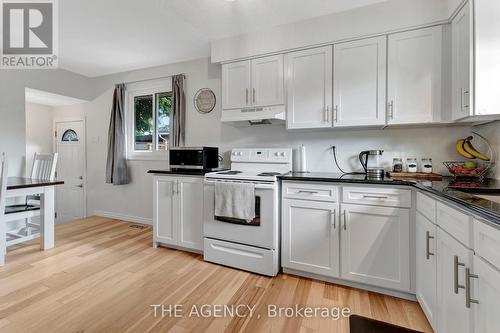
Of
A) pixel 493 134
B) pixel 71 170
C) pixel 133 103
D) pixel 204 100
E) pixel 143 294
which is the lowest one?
pixel 143 294

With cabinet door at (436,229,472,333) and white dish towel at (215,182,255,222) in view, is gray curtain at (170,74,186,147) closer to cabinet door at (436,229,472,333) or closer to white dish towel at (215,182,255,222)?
white dish towel at (215,182,255,222)

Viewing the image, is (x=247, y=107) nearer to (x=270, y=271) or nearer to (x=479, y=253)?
(x=270, y=271)

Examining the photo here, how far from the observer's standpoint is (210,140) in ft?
11.0

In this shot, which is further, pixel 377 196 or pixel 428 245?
pixel 377 196

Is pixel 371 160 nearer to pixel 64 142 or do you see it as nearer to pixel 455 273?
pixel 455 273

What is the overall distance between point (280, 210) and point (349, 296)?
892 millimetres

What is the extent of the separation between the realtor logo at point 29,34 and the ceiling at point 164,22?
0.11 m

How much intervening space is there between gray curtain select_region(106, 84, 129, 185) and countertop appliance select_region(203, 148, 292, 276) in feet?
6.88

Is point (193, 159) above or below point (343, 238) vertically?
above

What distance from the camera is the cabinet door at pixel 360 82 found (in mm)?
2148

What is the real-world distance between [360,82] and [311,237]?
149 centimetres

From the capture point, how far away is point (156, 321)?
64.9 inches

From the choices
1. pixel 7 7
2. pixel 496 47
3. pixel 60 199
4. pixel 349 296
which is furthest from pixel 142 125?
pixel 496 47

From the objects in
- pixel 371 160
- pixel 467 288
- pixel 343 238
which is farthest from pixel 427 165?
pixel 467 288
